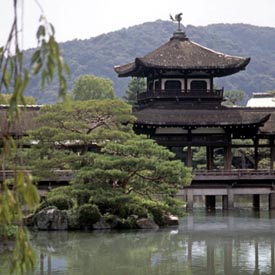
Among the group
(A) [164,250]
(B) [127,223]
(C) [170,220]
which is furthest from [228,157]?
(A) [164,250]

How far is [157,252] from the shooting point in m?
18.1

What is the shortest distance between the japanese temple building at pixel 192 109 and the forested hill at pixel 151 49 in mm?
99362

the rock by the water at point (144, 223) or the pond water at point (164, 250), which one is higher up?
the rock by the water at point (144, 223)

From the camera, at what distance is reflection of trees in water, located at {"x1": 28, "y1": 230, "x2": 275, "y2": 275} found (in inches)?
611

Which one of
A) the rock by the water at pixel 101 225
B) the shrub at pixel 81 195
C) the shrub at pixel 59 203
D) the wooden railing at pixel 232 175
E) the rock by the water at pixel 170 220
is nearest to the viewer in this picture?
the shrub at pixel 81 195

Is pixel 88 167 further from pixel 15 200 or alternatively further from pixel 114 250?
pixel 15 200

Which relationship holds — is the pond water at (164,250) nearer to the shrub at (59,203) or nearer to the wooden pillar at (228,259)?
the wooden pillar at (228,259)

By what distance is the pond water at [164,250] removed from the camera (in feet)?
50.9

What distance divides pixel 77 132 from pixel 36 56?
20355mm

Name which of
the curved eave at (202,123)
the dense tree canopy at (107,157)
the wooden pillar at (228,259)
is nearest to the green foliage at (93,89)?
the curved eave at (202,123)

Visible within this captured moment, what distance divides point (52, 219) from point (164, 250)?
5.38 metres

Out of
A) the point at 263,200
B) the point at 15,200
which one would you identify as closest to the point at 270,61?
the point at 263,200

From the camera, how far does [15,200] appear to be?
416 centimetres

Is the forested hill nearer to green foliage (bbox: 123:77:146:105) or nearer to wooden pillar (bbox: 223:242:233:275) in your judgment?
green foliage (bbox: 123:77:146:105)
